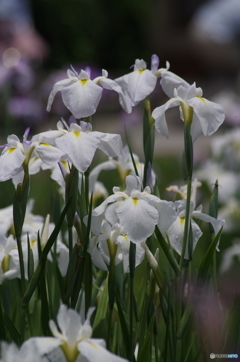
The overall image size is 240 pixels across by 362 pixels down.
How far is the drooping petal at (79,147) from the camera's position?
2.83 ft

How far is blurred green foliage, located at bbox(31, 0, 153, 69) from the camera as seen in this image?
48.1ft

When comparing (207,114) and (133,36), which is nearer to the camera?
(207,114)

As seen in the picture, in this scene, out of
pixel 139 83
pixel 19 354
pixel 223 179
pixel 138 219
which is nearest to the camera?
pixel 19 354

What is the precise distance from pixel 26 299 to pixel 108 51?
1576cm

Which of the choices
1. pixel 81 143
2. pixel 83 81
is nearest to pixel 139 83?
pixel 83 81

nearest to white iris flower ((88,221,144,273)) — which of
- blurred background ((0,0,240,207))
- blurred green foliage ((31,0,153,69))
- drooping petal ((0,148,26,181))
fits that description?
drooping petal ((0,148,26,181))

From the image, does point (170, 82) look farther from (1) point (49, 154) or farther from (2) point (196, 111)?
(1) point (49, 154)

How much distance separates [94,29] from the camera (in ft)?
49.4

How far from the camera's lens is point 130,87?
3.51ft

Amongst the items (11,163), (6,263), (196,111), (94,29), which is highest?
(94,29)

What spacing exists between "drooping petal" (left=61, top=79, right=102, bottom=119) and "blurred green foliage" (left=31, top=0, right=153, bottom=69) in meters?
14.1

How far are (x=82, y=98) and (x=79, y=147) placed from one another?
115mm

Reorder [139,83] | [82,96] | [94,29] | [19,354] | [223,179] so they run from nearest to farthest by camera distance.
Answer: [19,354], [82,96], [139,83], [223,179], [94,29]

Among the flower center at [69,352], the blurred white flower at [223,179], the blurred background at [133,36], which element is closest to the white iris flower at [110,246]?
the flower center at [69,352]
